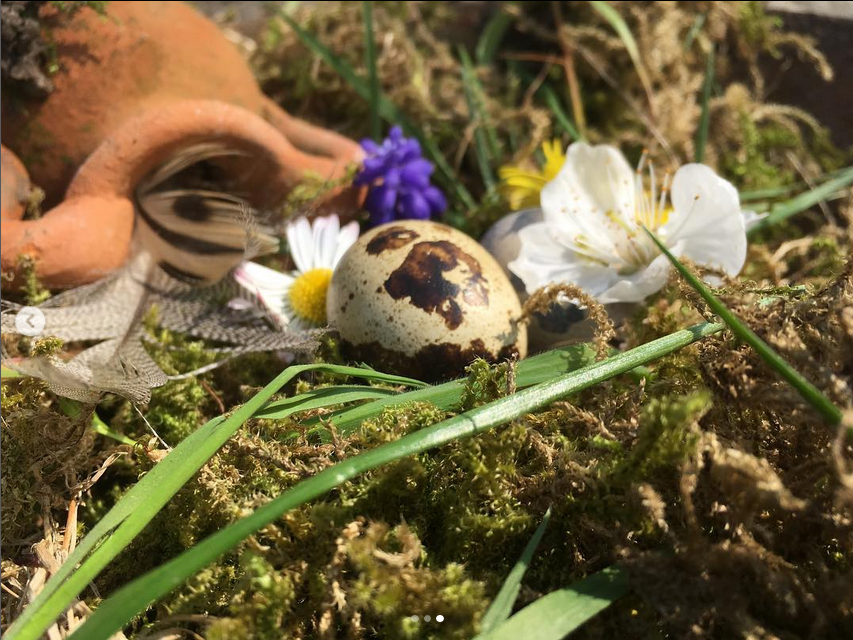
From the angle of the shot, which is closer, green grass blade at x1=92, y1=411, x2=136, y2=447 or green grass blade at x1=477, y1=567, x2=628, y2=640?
green grass blade at x1=477, y1=567, x2=628, y2=640

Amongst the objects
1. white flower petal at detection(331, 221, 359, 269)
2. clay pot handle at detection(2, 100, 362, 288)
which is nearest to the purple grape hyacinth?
white flower petal at detection(331, 221, 359, 269)

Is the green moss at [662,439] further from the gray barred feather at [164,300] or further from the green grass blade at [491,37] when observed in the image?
the green grass blade at [491,37]

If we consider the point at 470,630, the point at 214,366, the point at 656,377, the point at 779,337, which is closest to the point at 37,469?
the point at 214,366

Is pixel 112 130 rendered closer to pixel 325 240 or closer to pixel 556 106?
pixel 325 240

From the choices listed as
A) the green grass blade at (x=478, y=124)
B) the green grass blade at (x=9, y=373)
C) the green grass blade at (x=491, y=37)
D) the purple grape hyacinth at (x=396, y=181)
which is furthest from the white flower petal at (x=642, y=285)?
the green grass blade at (x=491, y=37)

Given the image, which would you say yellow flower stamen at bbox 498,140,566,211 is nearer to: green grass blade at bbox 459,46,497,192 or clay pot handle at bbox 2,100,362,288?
green grass blade at bbox 459,46,497,192

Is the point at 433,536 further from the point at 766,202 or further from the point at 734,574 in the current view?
the point at 766,202

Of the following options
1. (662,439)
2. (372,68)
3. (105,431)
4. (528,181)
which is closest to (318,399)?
(105,431)
